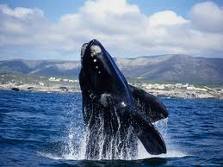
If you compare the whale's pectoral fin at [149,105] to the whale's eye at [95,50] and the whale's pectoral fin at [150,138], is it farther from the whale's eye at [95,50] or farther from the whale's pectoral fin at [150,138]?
the whale's eye at [95,50]

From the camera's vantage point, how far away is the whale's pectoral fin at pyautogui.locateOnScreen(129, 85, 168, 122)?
12312 mm

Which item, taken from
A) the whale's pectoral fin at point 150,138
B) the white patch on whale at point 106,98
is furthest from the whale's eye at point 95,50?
the whale's pectoral fin at point 150,138

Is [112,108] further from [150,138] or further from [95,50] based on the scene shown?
[95,50]

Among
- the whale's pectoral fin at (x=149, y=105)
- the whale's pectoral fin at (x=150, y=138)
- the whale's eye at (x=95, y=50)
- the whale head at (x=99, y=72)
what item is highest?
the whale's eye at (x=95, y=50)

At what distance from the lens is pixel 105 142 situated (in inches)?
488

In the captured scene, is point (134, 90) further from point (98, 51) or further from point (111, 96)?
point (98, 51)

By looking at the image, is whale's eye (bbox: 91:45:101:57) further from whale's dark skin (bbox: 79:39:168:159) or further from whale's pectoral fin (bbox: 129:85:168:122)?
whale's pectoral fin (bbox: 129:85:168:122)

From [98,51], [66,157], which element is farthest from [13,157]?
[98,51]

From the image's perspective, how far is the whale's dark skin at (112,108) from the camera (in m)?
11.0

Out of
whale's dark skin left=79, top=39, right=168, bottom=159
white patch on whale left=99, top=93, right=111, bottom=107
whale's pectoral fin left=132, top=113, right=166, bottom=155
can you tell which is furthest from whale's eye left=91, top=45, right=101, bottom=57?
whale's pectoral fin left=132, top=113, right=166, bottom=155

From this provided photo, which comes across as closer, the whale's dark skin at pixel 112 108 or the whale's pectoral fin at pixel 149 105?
the whale's dark skin at pixel 112 108

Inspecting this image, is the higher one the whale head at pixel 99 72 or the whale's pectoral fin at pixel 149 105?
the whale head at pixel 99 72

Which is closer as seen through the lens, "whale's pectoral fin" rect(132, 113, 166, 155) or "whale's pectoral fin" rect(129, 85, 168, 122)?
"whale's pectoral fin" rect(132, 113, 166, 155)

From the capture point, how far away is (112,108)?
11.5 m
